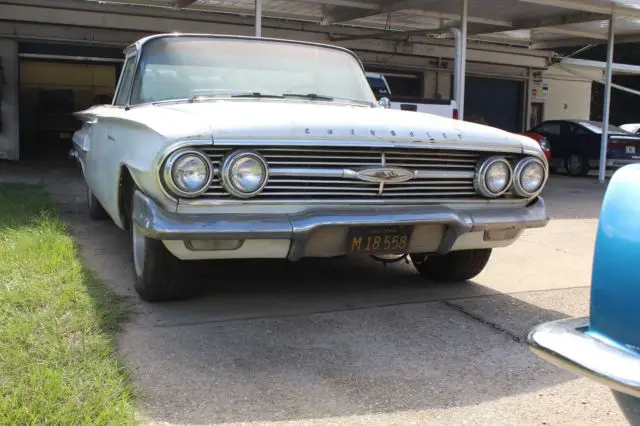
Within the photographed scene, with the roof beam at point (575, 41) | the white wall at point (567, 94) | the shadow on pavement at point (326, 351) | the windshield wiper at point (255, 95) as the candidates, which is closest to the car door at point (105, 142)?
the windshield wiper at point (255, 95)

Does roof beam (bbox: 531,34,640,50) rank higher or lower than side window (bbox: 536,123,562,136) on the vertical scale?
higher

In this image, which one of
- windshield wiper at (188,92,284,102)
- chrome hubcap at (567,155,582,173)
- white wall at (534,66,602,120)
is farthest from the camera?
white wall at (534,66,602,120)

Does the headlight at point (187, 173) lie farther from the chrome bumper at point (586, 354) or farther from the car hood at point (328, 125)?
the chrome bumper at point (586, 354)

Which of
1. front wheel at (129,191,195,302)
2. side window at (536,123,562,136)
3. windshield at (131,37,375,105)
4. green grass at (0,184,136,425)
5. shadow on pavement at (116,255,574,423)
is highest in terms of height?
windshield at (131,37,375,105)

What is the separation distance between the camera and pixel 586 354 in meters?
1.85

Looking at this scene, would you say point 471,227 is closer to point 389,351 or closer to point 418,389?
point 389,351

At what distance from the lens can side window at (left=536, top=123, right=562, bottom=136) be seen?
16.4 m

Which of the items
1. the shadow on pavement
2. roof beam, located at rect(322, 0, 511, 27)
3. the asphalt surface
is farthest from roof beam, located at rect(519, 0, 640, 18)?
the shadow on pavement

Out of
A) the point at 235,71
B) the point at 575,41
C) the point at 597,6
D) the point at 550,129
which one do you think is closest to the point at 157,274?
the point at 235,71

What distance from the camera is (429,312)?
4289 mm

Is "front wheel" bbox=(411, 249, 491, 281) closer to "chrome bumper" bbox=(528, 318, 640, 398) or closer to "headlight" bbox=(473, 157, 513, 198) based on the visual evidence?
"headlight" bbox=(473, 157, 513, 198)

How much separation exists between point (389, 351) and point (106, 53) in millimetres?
13344

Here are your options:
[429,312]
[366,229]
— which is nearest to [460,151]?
[366,229]

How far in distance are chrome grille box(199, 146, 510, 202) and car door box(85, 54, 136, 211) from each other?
1.50 metres
